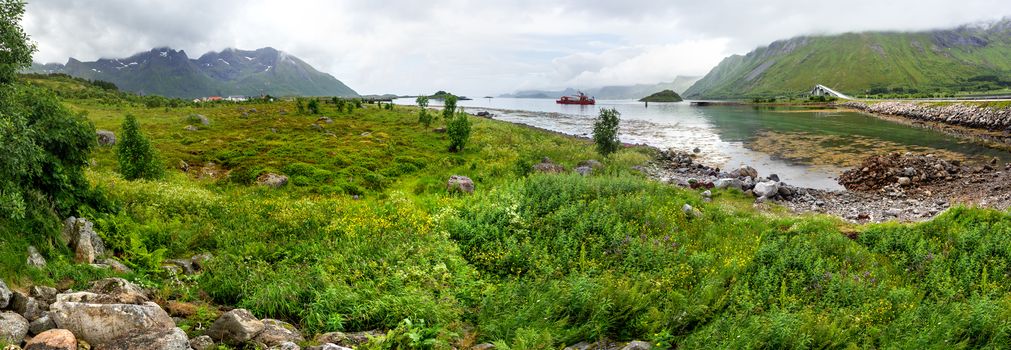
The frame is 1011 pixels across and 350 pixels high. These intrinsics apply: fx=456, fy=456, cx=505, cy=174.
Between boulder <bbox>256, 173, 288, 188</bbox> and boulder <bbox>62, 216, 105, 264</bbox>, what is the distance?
13.7m

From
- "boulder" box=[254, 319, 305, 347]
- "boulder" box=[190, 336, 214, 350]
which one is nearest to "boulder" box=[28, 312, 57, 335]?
"boulder" box=[190, 336, 214, 350]

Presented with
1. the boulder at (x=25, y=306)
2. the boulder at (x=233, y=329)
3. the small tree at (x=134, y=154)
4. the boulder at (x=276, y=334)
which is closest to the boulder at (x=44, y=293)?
the boulder at (x=25, y=306)

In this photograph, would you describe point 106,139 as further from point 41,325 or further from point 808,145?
point 808,145

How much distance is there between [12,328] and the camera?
8.08 meters

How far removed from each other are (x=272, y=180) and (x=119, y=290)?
19.7 metres

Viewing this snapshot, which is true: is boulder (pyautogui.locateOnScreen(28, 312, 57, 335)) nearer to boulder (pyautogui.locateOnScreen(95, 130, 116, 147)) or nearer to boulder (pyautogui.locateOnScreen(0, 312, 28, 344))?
boulder (pyautogui.locateOnScreen(0, 312, 28, 344))

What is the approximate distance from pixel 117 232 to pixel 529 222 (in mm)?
14684

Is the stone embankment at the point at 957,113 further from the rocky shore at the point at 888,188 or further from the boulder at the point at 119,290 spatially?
the boulder at the point at 119,290

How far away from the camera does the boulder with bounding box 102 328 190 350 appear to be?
27.1ft

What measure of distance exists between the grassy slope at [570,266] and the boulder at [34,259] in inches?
10.0

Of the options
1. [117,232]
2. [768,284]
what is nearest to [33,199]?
[117,232]

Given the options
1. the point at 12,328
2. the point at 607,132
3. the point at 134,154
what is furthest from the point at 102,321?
the point at 607,132

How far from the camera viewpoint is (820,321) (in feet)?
38.9

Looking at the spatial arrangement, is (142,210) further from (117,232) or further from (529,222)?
(529,222)
